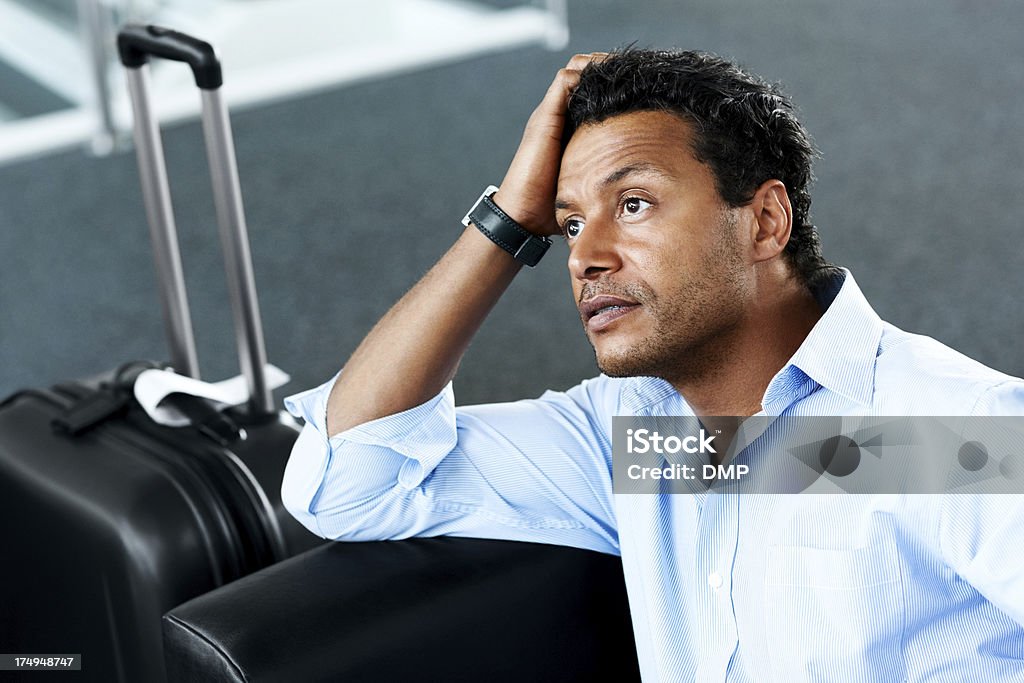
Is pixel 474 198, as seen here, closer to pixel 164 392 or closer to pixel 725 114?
pixel 164 392

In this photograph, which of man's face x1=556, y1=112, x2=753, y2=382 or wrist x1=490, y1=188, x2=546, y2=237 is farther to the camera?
wrist x1=490, y1=188, x2=546, y2=237

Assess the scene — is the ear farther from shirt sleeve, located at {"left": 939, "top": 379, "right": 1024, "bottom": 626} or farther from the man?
shirt sleeve, located at {"left": 939, "top": 379, "right": 1024, "bottom": 626}

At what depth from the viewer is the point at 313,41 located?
4855 mm

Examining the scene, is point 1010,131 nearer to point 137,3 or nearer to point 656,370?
point 137,3

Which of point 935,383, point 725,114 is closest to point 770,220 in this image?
point 725,114

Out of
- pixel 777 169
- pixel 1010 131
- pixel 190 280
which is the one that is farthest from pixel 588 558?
pixel 1010 131

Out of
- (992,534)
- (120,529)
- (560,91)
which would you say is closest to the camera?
(992,534)

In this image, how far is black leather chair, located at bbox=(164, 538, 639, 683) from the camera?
1.29 m

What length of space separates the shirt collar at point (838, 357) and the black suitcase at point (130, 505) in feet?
2.18

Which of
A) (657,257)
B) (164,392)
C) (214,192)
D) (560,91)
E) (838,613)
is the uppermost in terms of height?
(214,192)

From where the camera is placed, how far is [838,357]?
1265mm

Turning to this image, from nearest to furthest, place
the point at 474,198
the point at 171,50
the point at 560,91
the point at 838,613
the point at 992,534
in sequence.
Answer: the point at 992,534 → the point at 838,613 → the point at 560,91 → the point at 171,50 → the point at 474,198

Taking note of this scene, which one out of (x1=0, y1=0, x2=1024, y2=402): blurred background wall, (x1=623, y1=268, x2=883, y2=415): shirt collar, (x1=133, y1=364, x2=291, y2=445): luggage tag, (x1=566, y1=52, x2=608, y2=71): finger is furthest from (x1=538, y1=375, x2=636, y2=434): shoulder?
(x1=0, y1=0, x2=1024, y2=402): blurred background wall

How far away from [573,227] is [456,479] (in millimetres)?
301
